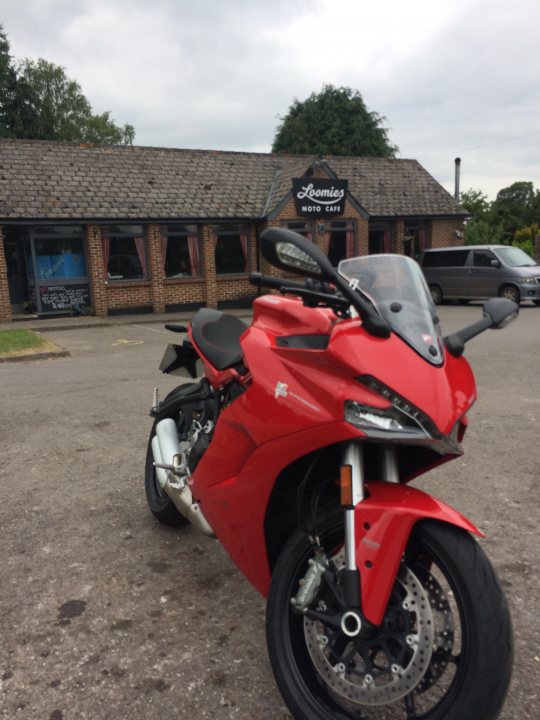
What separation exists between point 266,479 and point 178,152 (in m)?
20.9

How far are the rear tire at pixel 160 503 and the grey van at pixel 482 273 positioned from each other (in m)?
16.6

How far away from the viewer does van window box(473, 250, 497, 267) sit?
19172mm

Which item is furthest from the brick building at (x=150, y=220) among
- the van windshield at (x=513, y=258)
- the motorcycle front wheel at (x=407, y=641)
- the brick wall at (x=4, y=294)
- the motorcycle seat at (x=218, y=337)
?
the motorcycle front wheel at (x=407, y=641)

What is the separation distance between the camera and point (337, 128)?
140ft

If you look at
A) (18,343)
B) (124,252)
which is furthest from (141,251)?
(18,343)

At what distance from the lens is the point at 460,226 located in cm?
2498

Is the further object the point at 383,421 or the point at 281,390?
the point at 281,390

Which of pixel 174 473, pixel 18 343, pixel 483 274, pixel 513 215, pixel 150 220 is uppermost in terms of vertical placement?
pixel 513 215

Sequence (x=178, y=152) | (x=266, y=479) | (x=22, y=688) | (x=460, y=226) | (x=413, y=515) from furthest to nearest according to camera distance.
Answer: (x=460, y=226)
(x=178, y=152)
(x=22, y=688)
(x=266, y=479)
(x=413, y=515)

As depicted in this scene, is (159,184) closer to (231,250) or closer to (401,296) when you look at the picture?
(231,250)

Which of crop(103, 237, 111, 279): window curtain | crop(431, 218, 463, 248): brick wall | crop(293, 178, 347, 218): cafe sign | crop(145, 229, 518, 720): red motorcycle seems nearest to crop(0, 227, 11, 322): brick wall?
crop(103, 237, 111, 279): window curtain

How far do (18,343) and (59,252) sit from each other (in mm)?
7432

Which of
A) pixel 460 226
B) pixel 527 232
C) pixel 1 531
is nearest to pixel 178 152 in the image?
pixel 460 226

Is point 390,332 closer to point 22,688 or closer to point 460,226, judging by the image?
point 22,688
